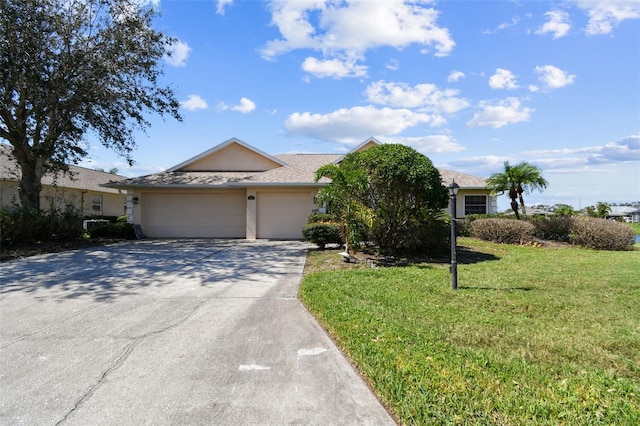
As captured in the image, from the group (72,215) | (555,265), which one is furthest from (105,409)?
(72,215)

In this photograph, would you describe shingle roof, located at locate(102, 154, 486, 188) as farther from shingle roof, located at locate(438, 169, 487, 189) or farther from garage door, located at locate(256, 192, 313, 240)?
garage door, located at locate(256, 192, 313, 240)

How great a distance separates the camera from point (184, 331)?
468 centimetres

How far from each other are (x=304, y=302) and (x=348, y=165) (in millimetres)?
5136

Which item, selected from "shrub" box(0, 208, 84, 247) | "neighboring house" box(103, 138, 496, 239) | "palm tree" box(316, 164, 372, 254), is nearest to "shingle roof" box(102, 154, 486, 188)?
"neighboring house" box(103, 138, 496, 239)

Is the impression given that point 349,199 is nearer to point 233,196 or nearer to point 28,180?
point 233,196

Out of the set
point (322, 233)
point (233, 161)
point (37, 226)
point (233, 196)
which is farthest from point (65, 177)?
point (322, 233)

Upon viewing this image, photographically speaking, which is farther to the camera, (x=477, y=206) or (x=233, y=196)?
(x=477, y=206)

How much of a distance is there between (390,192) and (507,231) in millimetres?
7090

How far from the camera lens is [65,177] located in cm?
2239

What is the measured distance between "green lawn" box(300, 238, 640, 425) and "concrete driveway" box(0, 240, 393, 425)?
377 mm

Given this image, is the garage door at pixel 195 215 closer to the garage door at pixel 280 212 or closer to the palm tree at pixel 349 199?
the garage door at pixel 280 212

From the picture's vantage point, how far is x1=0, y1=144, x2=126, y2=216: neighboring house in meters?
19.3

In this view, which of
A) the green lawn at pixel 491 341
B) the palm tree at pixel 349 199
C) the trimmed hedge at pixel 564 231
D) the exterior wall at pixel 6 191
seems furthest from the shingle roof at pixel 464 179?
the exterior wall at pixel 6 191

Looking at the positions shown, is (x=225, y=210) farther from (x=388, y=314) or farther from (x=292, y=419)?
(x=292, y=419)
